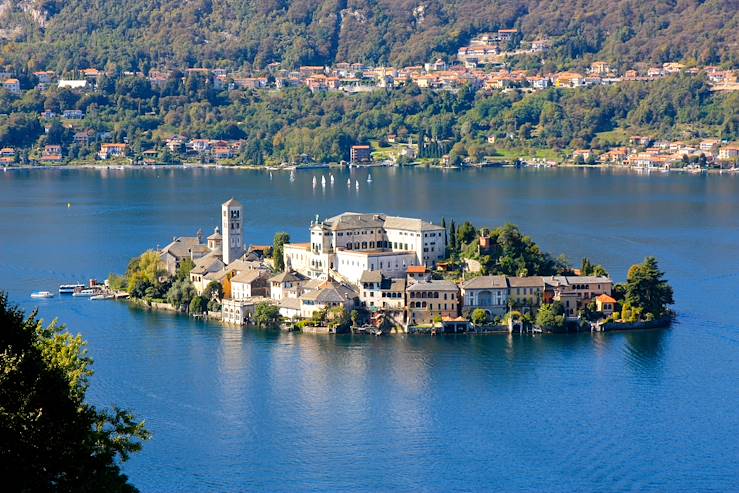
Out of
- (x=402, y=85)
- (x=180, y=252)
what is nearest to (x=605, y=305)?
(x=180, y=252)

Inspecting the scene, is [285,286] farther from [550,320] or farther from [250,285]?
[550,320]

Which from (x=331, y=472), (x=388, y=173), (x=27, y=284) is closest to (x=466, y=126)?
(x=388, y=173)

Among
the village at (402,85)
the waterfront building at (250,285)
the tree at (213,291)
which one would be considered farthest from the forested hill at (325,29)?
the waterfront building at (250,285)

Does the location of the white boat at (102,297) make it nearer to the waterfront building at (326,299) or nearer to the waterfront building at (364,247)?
the waterfront building at (364,247)

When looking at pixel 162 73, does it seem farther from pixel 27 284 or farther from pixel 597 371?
pixel 597 371

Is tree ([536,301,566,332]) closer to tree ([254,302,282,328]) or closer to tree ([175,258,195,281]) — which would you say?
tree ([254,302,282,328])

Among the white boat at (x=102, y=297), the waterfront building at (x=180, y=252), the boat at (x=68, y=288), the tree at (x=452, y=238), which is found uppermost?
the tree at (x=452, y=238)

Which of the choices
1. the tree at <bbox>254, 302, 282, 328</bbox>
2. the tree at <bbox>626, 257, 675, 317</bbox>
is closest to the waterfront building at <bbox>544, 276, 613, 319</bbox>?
the tree at <bbox>626, 257, 675, 317</bbox>
